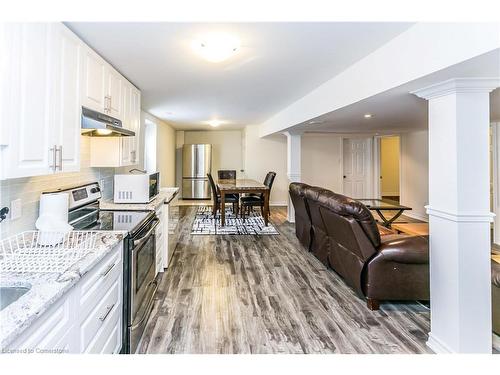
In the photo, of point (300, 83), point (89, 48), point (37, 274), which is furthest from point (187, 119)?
point (37, 274)

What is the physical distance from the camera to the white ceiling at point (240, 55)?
6.49 feet

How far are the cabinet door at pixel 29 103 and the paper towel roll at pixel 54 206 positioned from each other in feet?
0.69

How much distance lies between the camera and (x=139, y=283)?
2.07m

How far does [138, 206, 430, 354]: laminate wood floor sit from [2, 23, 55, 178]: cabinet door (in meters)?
1.43

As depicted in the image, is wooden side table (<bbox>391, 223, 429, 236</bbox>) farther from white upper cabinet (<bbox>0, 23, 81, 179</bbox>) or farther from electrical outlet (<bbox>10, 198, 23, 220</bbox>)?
electrical outlet (<bbox>10, 198, 23, 220</bbox>)

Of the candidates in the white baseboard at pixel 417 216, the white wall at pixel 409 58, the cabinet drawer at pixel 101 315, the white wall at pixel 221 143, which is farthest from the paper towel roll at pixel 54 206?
the white wall at pixel 221 143

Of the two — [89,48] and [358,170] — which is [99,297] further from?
[358,170]

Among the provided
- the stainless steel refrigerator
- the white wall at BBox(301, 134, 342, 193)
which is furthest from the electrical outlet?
the stainless steel refrigerator

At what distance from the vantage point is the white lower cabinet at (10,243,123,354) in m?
0.98

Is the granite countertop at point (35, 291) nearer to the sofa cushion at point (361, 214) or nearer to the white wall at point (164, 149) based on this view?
the sofa cushion at point (361, 214)

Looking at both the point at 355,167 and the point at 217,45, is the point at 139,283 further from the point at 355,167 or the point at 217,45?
the point at 355,167

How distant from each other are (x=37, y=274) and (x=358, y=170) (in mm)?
8008

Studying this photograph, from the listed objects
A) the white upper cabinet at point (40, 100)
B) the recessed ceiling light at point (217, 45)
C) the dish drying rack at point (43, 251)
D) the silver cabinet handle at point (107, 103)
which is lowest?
the dish drying rack at point (43, 251)

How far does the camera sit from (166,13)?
149 cm
